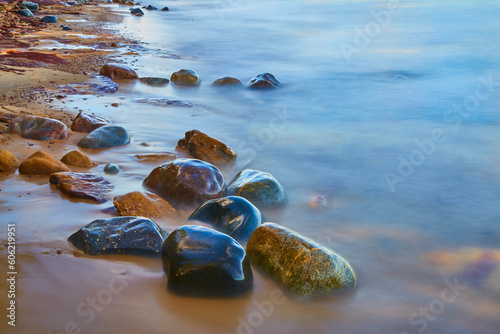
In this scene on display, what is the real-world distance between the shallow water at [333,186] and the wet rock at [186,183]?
0.15m

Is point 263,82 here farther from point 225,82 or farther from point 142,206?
point 142,206

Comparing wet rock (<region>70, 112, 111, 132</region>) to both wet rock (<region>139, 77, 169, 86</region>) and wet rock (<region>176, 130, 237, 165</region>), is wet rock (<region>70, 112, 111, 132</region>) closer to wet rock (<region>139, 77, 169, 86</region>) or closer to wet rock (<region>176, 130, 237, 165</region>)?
wet rock (<region>176, 130, 237, 165</region>)

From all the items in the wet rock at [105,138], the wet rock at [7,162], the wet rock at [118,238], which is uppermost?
the wet rock at [118,238]

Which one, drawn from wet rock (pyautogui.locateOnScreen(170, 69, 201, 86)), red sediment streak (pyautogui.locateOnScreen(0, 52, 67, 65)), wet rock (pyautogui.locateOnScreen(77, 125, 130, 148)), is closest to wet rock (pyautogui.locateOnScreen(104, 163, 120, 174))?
wet rock (pyautogui.locateOnScreen(77, 125, 130, 148))

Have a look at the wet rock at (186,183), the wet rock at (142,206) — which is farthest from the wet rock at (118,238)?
the wet rock at (186,183)

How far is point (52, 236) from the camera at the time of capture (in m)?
2.73

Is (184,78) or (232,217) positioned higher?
(232,217)

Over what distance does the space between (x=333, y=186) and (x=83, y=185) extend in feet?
7.14

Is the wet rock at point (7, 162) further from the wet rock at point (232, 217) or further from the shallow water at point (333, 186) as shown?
the wet rock at point (232, 217)

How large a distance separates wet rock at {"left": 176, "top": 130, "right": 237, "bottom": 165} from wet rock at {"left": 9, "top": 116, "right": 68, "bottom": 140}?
1.15 metres

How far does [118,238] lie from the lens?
2.64 m

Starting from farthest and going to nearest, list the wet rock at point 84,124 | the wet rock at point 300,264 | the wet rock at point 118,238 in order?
the wet rock at point 84,124 < the wet rock at point 118,238 < the wet rock at point 300,264

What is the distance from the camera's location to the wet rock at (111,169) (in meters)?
3.82

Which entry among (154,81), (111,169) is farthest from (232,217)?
(154,81)
